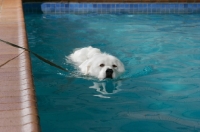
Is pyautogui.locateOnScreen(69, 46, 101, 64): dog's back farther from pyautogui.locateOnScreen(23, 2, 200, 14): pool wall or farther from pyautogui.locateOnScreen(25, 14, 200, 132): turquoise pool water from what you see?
pyautogui.locateOnScreen(23, 2, 200, 14): pool wall

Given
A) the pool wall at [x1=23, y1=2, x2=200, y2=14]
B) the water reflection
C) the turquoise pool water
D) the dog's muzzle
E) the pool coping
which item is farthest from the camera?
the pool wall at [x1=23, y1=2, x2=200, y2=14]

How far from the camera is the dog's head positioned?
5355 mm

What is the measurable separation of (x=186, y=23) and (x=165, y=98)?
5.31 meters

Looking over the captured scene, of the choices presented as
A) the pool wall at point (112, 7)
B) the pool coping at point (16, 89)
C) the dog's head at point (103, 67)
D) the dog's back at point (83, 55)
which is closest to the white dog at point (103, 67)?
the dog's head at point (103, 67)

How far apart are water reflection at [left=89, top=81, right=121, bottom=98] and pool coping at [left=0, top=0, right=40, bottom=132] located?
111cm

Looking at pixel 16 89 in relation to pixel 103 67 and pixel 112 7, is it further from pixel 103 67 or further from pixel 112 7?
pixel 112 7

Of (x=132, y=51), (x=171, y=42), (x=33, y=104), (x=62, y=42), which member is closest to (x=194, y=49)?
(x=171, y=42)

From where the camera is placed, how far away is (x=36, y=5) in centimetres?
1112

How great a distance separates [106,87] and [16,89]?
2.11 meters

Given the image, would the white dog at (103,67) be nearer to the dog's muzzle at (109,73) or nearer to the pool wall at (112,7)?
the dog's muzzle at (109,73)

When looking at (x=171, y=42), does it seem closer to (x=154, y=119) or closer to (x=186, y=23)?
(x=186, y=23)

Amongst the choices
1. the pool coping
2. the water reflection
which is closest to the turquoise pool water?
the water reflection

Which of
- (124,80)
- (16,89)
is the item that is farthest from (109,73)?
(16,89)

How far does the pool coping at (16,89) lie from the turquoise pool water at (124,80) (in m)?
0.62
